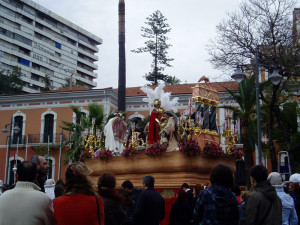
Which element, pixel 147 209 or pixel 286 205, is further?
pixel 147 209

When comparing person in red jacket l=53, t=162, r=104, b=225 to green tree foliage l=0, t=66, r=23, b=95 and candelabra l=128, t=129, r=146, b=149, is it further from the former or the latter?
green tree foliage l=0, t=66, r=23, b=95

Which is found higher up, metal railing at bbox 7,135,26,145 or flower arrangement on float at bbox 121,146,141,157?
metal railing at bbox 7,135,26,145

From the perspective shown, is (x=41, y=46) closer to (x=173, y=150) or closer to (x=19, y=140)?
(x=19, y=140)

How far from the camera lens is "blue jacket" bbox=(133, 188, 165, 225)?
21.5ft

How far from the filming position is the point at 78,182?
4.59 metres

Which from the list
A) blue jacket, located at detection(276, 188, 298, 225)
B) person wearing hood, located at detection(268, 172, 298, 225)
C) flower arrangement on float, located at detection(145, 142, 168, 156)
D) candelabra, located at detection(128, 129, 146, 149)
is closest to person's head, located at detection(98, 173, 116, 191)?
person wearing hood, located at detection(268, 172, 298, 225)

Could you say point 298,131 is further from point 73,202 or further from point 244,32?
point 73,202

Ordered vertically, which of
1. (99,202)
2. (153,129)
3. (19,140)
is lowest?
(99,202)

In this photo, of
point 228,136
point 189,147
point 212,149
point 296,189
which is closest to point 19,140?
point 228,136

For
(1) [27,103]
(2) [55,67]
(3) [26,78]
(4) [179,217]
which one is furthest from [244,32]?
(2) [55,67]

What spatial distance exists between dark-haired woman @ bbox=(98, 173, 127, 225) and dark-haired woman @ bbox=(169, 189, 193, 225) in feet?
8.49

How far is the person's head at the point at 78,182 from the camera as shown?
180 inches

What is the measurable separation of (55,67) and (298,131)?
52.0 metres

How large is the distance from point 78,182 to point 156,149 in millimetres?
10183
